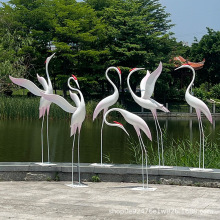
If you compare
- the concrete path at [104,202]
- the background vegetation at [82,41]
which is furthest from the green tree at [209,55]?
the concrete path at [104,202]

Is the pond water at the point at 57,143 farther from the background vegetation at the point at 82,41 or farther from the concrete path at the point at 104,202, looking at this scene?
the background vegetation at the point at 82,41

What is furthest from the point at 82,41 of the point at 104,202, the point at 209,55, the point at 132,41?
the point at 104,202

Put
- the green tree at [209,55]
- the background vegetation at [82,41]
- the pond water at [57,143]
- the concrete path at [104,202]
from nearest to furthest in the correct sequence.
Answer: the concrete path at [104,202], the pond water at [57,143], the background vegetation at [82,41], the green tree at [209,55]

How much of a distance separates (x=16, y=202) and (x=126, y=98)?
32.7 m

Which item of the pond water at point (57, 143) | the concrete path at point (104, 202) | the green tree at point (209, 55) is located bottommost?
the pond water at point (57, 143)

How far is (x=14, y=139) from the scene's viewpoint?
17875 millimetres

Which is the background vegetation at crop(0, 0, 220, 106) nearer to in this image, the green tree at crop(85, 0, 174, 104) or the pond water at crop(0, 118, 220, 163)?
the green tree at crop(85, 0, 174, 104)

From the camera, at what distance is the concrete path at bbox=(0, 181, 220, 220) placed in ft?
18.2

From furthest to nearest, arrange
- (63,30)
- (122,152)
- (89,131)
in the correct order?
(63,30) → (89,131) → (122,152)

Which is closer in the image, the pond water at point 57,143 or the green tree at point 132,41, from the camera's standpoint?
the pond water at point 57,143

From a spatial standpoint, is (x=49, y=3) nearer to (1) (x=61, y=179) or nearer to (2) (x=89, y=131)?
(2) (x=89, y=131)

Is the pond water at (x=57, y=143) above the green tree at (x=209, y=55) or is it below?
below

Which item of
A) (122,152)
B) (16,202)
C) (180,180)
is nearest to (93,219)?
(16,202)

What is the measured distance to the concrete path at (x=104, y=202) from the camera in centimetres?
556
